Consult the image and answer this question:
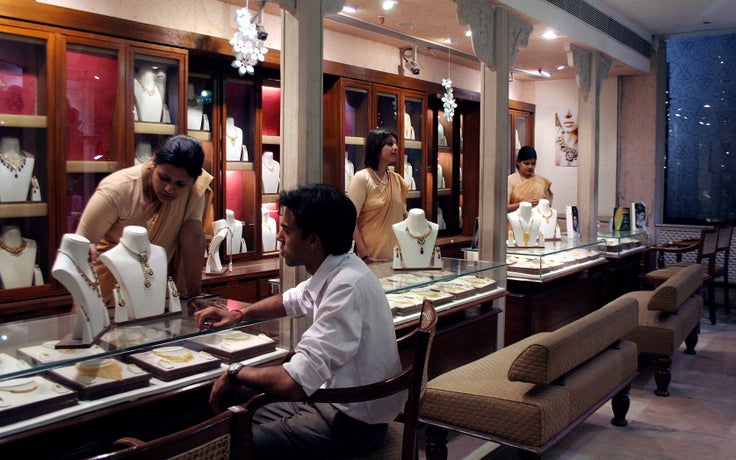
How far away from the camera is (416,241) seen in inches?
152

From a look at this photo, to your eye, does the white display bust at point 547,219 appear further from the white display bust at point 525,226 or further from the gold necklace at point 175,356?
the gold necklace at point 175,356

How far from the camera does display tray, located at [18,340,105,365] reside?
6.11 feet

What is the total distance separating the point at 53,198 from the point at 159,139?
30.9 inches

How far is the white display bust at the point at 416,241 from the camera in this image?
150 inches

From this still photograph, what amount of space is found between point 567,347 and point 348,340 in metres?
1.37

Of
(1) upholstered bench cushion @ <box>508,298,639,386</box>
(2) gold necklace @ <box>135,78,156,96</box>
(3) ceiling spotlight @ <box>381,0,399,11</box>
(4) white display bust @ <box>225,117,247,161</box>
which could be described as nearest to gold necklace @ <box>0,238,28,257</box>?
(2) gold necklace @ <box>135,78,156,96</box>

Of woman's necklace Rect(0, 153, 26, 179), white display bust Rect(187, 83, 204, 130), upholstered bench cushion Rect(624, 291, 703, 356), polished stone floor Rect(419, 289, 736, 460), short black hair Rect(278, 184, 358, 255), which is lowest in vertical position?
polished stone floor Rect(419, 289, 736, 460)

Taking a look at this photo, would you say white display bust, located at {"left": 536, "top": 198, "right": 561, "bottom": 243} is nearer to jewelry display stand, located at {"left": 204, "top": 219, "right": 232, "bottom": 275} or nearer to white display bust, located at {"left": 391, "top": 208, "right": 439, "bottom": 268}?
white display bust, located at {"left": 391, "top": 208, "right": 439, "bottom": 268}

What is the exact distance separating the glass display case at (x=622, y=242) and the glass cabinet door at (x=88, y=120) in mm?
4411

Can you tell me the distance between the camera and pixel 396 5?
5191 millimetres

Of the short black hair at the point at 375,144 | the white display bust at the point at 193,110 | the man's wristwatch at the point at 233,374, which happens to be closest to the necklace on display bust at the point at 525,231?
the short black hair at the point at 375,144

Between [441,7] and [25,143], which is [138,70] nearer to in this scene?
[25,143]

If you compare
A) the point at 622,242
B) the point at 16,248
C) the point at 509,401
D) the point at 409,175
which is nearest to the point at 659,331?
the point at 509,401

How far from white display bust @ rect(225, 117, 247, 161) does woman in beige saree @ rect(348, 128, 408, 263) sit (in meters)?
1.09
